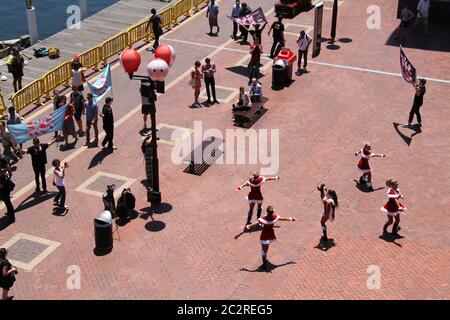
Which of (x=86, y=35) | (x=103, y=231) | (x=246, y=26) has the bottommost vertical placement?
(x=86, y=35)

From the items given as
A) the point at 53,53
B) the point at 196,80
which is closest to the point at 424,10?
the point at 196,80

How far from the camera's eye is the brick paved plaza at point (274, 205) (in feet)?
54.9

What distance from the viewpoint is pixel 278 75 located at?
26453 mm

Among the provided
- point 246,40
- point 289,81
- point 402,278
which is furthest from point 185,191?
point 246,40

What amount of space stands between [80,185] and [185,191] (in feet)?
10.4

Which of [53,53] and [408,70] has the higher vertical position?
[408,70]

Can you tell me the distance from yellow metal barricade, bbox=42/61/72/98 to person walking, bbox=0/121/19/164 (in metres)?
4.81

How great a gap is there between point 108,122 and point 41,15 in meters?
27.2

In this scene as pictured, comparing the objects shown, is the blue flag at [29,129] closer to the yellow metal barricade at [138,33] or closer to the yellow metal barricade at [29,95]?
the yellow metal barricade at [29,95]

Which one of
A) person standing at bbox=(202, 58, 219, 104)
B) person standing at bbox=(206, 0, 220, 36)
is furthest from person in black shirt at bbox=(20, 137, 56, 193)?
person standing at bbox=(206, 0, 220, 36)

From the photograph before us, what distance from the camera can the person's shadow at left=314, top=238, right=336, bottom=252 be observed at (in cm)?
1784

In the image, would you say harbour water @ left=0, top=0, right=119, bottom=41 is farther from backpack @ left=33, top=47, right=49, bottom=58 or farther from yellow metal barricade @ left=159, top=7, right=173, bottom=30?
yellow metal barricade @ left=159, top=7, right=173, bottom=30

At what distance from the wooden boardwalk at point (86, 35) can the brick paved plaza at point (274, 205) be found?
4564mm

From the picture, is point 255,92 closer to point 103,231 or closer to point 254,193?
point 254,193
